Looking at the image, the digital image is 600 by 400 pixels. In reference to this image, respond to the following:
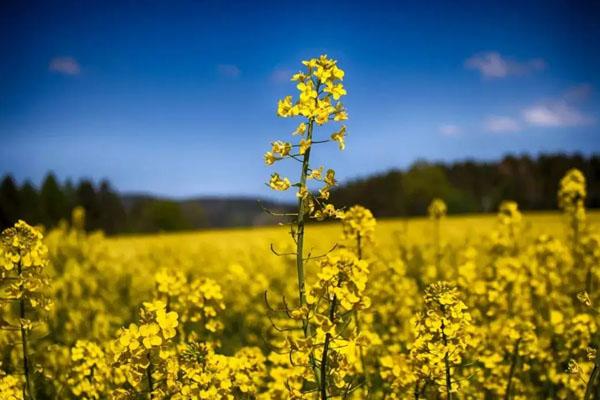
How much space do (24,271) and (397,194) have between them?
155 feet

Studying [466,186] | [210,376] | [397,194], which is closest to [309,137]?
[210,376]

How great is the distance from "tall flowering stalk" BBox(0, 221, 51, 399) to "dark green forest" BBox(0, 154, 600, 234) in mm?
30877

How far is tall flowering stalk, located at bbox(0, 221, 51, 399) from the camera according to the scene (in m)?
3.29

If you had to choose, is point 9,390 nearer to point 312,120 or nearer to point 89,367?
point 89,367

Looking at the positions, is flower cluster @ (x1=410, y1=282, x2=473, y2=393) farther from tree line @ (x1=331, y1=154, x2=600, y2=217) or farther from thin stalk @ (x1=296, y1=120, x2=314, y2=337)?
tree line @ (x1=331, y1=154, x2=600, y2=217)

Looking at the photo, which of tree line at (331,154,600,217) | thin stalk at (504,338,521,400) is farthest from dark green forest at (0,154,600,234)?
thin stalk at (504,338,521,400)

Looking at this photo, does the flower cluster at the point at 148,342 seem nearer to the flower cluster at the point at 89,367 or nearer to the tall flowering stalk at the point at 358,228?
the flower cluster at the point at 89,367

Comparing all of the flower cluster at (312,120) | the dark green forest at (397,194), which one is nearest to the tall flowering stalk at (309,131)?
the flower cluster at (312,120)

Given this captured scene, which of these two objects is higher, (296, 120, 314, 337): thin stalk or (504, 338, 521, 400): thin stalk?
(296, 120, 314, 337): thin stalk

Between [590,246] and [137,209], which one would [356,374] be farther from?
[137,209]

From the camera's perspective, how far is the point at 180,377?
10.3ft

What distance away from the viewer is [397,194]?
49469 mm

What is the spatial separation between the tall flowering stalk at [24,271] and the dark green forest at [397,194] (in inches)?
1216

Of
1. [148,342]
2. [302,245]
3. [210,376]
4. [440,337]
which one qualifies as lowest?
[210,376]
